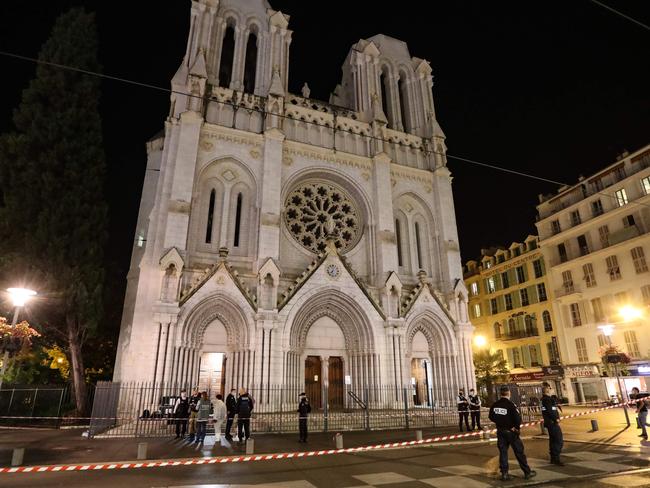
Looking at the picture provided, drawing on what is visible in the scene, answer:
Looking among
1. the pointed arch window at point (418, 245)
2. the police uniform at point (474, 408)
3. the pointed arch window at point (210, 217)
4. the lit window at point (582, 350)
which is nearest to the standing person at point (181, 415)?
the pointed arch window at point (210, 217)

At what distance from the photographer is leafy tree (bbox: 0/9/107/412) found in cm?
1945

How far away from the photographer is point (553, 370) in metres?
31.9

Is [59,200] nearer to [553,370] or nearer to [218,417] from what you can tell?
[218,417]

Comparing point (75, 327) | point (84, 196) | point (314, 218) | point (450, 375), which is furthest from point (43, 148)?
point (450, 375)

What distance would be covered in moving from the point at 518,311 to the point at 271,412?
27.6 m

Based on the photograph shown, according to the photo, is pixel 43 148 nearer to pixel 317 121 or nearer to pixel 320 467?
pixel 317 121

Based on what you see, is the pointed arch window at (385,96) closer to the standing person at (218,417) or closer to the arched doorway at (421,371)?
the arched doorway at (421,371)

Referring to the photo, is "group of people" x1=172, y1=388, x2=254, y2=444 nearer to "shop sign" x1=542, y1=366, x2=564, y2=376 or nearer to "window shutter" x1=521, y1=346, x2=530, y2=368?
"shop sign" x1=542, y1=366, x2=564, y2=376

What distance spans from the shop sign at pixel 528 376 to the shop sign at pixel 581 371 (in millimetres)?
2347

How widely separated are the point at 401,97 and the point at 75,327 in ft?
86.8

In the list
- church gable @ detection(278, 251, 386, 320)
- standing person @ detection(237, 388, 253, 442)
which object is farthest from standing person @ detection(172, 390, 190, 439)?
church gable @ detection(278, 251, 386, 320)

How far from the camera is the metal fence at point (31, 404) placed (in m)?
20.2

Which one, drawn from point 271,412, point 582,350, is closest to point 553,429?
point 271,412

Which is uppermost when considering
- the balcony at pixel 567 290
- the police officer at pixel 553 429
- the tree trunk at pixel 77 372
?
the balcony at pixel 567 290
